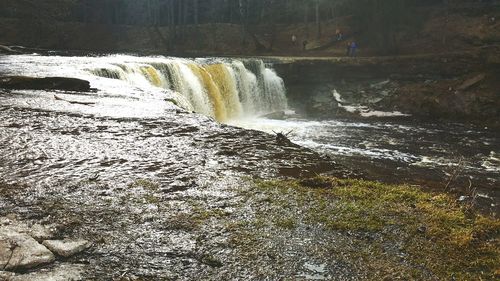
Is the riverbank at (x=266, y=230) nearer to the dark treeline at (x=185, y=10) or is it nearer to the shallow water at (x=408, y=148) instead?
the shallow water at (x=408, y=148)

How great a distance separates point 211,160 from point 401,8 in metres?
27.9

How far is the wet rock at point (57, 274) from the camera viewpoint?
125 inches

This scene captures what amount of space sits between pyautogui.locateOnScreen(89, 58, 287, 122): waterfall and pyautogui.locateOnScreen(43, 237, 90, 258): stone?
411 inches

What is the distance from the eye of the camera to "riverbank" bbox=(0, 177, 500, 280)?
3.44 meters

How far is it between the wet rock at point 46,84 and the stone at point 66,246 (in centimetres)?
990

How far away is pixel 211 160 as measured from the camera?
248 inches

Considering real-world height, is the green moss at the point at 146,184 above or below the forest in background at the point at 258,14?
below

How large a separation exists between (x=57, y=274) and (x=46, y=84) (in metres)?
11.4

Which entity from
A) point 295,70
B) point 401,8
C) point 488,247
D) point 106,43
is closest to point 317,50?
point 401,8

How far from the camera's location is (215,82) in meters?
21.3

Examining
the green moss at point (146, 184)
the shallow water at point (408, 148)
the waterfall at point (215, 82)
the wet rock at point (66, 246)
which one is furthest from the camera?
the waterfall at point (215, 82)

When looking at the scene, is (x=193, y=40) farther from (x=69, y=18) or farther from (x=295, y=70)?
(x=295, y=70)

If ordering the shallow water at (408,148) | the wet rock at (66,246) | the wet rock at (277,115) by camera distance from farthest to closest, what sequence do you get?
the wet rock at (277,115) < the shallow water at (408,148) < the wet rock at (66,246)

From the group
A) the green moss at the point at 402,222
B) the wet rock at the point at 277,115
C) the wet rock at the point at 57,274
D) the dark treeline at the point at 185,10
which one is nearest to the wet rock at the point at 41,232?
the wet rock at the point at 57,274
